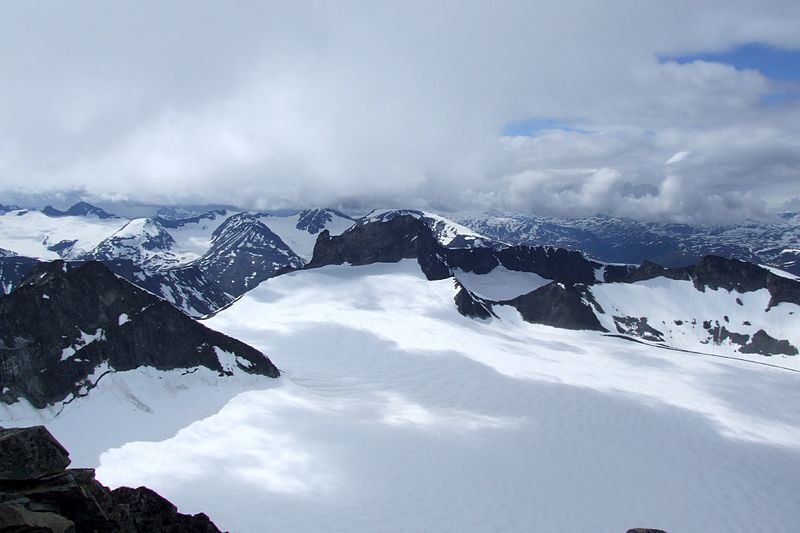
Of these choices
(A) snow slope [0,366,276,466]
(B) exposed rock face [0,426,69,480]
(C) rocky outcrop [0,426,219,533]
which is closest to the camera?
(C) rocky outcrop [0,426,219,533]

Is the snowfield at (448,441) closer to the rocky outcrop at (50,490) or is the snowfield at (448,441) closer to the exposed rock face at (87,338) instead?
the exposed rock face at (87,338)

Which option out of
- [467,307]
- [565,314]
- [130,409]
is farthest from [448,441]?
[565,314]

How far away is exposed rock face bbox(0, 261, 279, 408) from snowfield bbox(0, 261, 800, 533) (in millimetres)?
3513

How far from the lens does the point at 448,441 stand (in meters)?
65.8

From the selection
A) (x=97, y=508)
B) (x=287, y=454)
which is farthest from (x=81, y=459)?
(x=97, y=508)

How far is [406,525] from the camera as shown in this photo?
151 feet

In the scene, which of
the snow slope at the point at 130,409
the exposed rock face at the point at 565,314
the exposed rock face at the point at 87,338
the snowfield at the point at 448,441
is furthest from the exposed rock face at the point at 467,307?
the snow slope at the point at 130,409

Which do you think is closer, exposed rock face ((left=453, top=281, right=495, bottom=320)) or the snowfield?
the snowfield

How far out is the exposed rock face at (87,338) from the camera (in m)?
68.6

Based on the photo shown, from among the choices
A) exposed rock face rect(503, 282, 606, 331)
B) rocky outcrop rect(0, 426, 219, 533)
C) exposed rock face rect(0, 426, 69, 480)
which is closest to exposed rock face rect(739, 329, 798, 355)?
exposed rock face rect(503, 282, 606, 331)

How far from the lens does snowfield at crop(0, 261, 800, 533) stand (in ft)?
163

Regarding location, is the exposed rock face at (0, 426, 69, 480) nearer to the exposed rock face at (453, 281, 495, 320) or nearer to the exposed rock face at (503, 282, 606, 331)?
the exposed rock face at (453, 281, 495, 320)

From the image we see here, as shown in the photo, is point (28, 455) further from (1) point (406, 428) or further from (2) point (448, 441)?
(1) point (406, 428)

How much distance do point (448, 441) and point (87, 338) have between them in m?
58.2
